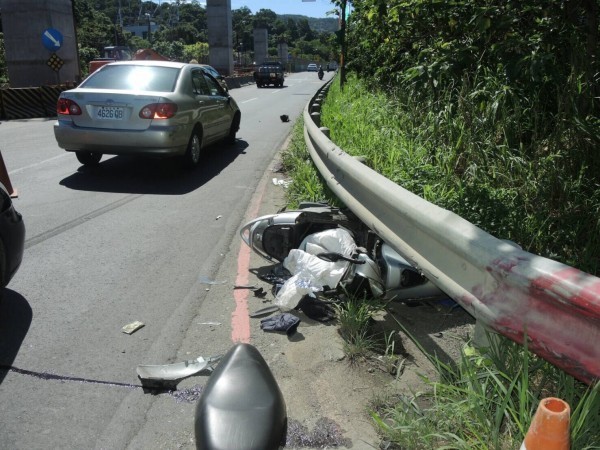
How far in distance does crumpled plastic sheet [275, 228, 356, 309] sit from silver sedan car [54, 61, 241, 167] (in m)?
4.40

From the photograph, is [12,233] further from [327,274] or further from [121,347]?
[327,274]

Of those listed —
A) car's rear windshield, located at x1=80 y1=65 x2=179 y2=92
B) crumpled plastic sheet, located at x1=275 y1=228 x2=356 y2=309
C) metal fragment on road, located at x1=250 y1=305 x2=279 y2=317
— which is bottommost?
metal fragment on road, located at x1=250 y1=305 x2=279 y2=317

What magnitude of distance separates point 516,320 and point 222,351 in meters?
1.93

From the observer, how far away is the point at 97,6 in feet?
544

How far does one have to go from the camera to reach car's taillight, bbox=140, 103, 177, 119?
304 inches

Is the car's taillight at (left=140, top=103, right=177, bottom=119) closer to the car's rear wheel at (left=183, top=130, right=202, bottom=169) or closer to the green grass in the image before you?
the car's rear wheel at (left=183, top=130, right=202, bottom=169)

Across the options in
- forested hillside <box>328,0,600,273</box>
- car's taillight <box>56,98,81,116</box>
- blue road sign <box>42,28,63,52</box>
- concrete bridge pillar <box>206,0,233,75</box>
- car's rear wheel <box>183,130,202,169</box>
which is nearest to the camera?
forested hillside <box>328,0,600,273</box>

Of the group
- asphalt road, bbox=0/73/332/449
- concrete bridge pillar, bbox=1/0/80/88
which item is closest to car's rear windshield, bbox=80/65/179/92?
asphalt road, bbox=0/73/332/449

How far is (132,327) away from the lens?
3742 millimetres

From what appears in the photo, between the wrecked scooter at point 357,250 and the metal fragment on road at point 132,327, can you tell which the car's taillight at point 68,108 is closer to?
the wrecked scooter at point 357,250

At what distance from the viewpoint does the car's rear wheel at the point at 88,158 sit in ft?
28.5

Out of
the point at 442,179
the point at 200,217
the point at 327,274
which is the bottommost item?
the point at 200,217

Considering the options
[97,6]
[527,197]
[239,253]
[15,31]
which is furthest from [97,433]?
[97,6]

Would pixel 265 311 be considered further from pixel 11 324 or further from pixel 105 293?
pixel 11 324
